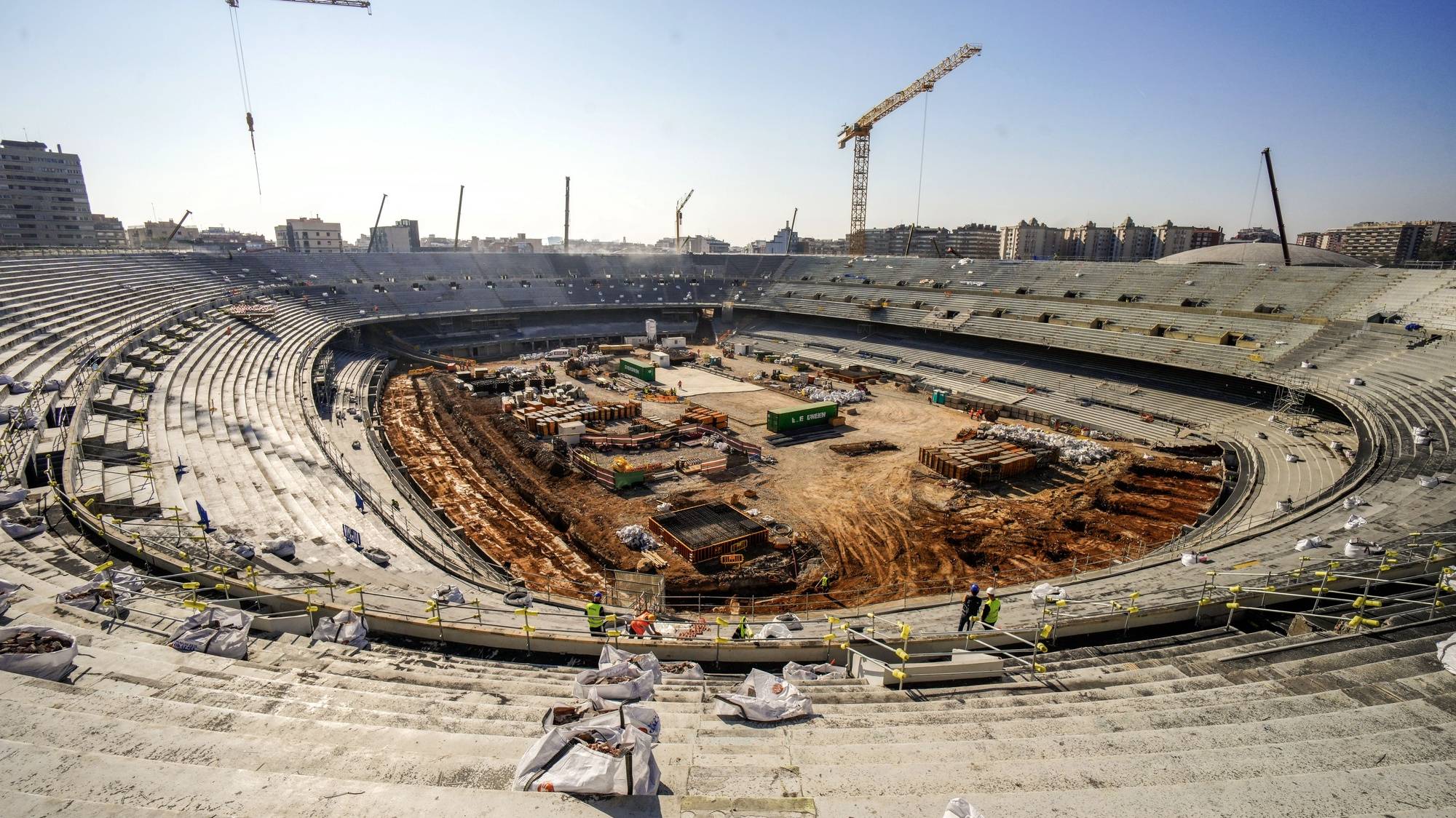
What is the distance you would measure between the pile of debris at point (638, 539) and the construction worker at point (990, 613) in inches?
428

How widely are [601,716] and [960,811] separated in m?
2.72

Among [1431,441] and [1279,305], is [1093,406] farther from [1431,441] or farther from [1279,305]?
[1431,441]

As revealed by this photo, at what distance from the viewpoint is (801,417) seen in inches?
1241

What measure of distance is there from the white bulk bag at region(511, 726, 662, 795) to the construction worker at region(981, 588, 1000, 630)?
720 centimetres

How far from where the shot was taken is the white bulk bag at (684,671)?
8.70 metres

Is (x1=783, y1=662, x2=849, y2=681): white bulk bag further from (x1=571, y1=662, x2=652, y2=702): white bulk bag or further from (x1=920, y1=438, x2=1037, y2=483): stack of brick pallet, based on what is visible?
(x1=920, y1=438, x2=1037, y2=483): stack of brick pallet

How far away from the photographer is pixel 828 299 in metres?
58.1

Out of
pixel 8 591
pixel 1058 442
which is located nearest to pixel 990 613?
pixel 8 591

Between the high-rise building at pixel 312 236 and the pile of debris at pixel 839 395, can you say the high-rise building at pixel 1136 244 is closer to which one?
the pile of debris at pixel 839 395

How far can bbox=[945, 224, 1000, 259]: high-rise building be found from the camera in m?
135

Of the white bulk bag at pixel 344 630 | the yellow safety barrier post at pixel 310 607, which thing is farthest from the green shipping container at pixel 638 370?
the white bulk bag at pixel 344 630

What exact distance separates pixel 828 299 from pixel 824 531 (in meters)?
41.0

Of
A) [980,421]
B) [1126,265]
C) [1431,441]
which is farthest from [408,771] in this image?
A: [1126,265]

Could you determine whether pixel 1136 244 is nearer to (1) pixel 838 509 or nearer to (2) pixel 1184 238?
(2) pixel 1184 238
